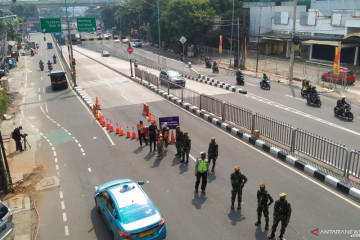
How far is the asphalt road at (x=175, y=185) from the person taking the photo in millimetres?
8914

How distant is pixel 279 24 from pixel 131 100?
33.1 m

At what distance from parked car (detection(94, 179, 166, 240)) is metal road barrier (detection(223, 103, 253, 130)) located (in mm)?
7777

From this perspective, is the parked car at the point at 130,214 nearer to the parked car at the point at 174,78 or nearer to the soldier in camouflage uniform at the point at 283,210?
the soldier in camouflage uniform at the point at 283,210

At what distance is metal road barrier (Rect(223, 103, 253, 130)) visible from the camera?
15.4 metres

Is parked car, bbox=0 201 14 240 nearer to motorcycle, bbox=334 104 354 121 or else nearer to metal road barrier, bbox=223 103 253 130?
metal road barrier, bbox=223 103 253 130

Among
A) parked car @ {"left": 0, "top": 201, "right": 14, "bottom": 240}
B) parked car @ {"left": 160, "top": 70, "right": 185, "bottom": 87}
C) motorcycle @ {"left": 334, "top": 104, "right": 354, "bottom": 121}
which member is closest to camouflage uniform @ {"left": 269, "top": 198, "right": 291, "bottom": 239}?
parked car @ {"left": 0, "top": 201, "right": 14, "bottom": 240}

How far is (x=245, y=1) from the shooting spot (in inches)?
2283

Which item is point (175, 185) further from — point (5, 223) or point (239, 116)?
point (239, 116)

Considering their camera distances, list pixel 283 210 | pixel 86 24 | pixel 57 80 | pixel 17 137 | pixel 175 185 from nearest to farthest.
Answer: pixel 283 210, pixel 175 185, pixel 17 137, pixel 57 80, pixel 86 24

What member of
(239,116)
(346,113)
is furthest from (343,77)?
(239,116)

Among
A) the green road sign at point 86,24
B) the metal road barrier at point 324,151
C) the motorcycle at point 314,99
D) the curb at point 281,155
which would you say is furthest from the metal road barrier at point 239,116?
the green road sign at point 86,24

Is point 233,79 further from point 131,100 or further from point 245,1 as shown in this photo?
point 245,1

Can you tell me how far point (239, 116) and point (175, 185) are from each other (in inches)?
242

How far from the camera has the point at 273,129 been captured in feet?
45.4
